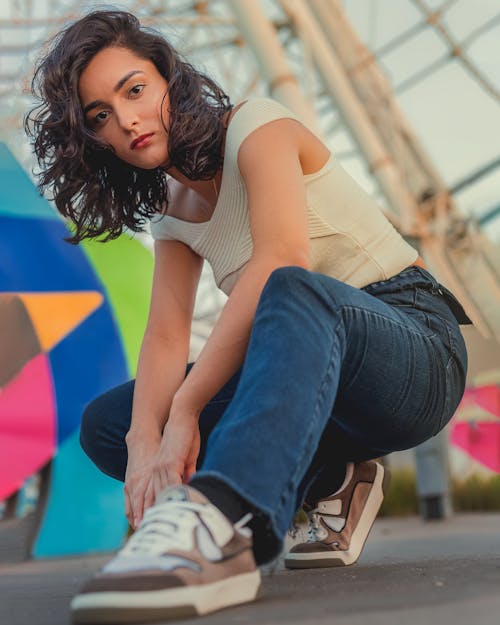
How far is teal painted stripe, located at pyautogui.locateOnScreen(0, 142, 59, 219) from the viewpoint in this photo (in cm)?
384

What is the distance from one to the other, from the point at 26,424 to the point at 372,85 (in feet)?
18.7

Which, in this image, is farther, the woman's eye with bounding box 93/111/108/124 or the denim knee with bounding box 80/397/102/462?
the denim knee with bounding box 80/397/102/462

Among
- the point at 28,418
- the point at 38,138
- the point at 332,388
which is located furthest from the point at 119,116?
the point at 28,418

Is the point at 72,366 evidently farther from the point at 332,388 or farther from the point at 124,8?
the point at 332,388

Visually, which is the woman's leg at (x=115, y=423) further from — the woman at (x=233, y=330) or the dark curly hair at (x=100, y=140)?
the dark curly hair at (x=100, y=140)

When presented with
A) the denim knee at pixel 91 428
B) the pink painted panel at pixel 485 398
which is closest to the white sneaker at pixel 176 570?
the denim knee at pixel 91 428

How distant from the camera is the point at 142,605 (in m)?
1.10

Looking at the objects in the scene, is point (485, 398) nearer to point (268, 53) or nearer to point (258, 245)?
point (268, 53)

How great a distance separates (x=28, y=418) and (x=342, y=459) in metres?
1.94

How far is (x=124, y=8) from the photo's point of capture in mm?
2104

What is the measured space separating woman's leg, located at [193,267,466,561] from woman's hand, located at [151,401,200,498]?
0.74ft

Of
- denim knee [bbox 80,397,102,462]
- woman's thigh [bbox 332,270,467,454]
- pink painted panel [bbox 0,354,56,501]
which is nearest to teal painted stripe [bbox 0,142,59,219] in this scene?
pink painted panel [bbox 0,354,56,501]

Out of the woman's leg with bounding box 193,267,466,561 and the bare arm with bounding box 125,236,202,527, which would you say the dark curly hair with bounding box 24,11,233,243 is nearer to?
the bare arm with bounding box 125,236,202,527

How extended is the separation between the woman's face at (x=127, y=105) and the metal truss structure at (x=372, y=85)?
13.6 ft
